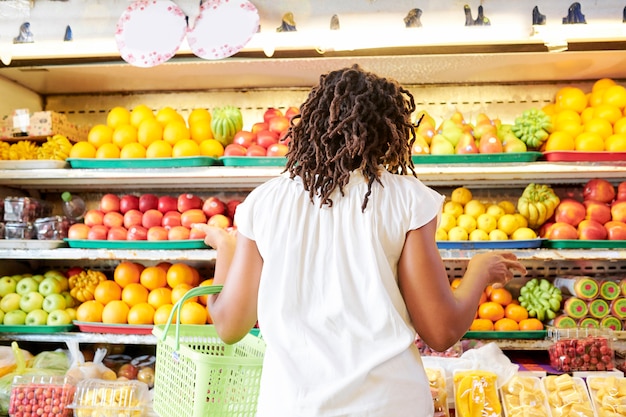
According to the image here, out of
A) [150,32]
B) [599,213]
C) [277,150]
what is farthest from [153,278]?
[599,213]

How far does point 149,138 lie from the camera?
3.49 metres

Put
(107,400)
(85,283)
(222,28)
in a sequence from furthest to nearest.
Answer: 1. (85,283)
2. (222,28)
3. (107,400)

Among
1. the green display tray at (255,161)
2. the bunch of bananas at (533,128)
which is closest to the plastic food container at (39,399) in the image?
the green display tray at (255,161)

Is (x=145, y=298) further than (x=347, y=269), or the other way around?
(x=145, y=298)

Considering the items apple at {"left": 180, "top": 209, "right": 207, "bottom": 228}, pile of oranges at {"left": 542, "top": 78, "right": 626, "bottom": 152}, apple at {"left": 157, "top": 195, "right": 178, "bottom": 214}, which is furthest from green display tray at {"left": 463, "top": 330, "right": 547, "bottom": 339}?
apple at {"left": 157, "top": 195, "right": 178, "bottom": 214}

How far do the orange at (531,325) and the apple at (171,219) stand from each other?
6.86 ft

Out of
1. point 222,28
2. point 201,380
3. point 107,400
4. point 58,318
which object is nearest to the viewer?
point 201,380

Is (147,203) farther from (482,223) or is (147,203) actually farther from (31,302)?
(482,223)

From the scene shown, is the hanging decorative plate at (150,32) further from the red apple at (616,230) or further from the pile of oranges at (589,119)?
the red apple at (616,230)

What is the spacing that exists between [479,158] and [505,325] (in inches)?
37.5

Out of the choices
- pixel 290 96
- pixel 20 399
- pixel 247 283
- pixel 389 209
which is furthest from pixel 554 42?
pixel 20 399

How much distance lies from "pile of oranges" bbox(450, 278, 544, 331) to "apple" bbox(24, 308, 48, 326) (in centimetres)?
251

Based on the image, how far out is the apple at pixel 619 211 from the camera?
3270 millimetres

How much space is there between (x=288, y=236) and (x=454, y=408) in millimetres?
1667
